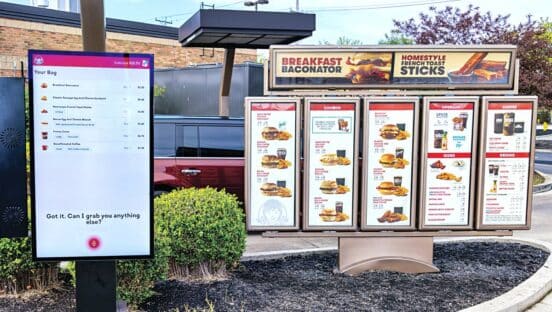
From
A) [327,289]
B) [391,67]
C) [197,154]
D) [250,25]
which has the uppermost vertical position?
[250,25]

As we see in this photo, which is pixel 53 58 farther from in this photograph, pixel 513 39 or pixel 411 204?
pixel 513 39

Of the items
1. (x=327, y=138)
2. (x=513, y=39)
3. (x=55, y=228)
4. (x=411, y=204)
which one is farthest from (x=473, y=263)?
(x=513, y=39)

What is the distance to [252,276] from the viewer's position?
5.48 m

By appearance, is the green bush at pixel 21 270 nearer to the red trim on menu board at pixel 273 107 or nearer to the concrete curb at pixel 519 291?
the concrete curb at pixel 519 291

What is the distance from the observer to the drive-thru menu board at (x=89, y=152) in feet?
10.3

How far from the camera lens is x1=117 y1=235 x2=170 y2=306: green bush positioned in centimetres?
424

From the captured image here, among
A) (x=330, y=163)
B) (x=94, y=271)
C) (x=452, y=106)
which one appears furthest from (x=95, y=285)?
(x=452, y=106)

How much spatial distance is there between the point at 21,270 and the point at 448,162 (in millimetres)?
4242

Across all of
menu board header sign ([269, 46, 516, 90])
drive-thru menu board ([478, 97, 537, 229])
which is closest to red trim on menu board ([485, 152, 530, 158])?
drive-thru menu board ([478, 97, 537, 229])

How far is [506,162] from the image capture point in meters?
5.70

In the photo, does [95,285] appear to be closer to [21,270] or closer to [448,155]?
[21,270]

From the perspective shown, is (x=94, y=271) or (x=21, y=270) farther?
(x=21, y=270)

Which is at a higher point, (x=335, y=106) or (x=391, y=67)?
(x=391, y=67)

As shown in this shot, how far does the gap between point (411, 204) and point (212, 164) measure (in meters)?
3.67
